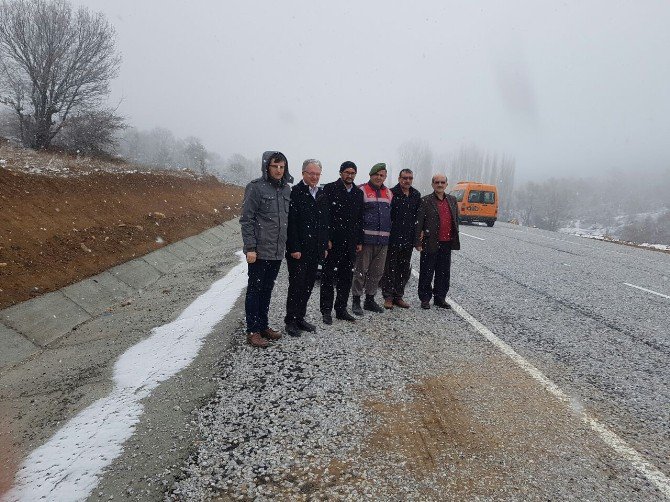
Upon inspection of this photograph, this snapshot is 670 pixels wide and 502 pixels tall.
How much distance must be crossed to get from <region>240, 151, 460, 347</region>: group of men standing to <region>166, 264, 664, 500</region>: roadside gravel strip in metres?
0.80

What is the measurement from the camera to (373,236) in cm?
549

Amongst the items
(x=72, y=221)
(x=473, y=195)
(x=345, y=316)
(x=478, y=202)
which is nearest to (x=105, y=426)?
(x=345, y=316)


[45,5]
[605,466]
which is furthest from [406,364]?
[45,5]

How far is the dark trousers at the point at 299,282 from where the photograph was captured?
4703 millimetres

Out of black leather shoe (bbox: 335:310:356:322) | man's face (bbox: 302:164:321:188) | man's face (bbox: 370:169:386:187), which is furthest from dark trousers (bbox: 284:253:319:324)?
man's face (bbox: 370:169:386:187)

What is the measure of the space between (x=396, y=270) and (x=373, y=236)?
76 centimetres

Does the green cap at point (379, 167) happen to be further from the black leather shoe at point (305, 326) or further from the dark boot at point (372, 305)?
the black leather shoe at point (305, 326)

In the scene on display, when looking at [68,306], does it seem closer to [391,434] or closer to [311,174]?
[311,174]

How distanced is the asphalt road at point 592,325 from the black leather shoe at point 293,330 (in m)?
2.47

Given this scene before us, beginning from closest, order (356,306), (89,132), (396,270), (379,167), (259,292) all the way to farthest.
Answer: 1. (259,292)
2. (379,167)
3. (356,306)
4. (396,270)
5. (89,132)

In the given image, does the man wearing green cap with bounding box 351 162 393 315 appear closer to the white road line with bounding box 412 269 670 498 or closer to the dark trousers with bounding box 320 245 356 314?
the dark trousers with bounding box 320 245 356 314

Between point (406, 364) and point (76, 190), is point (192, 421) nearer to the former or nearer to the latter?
point (406, 364)

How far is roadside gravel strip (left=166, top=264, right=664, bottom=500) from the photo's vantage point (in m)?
2.41

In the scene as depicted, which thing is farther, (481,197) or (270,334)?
(481,197)
